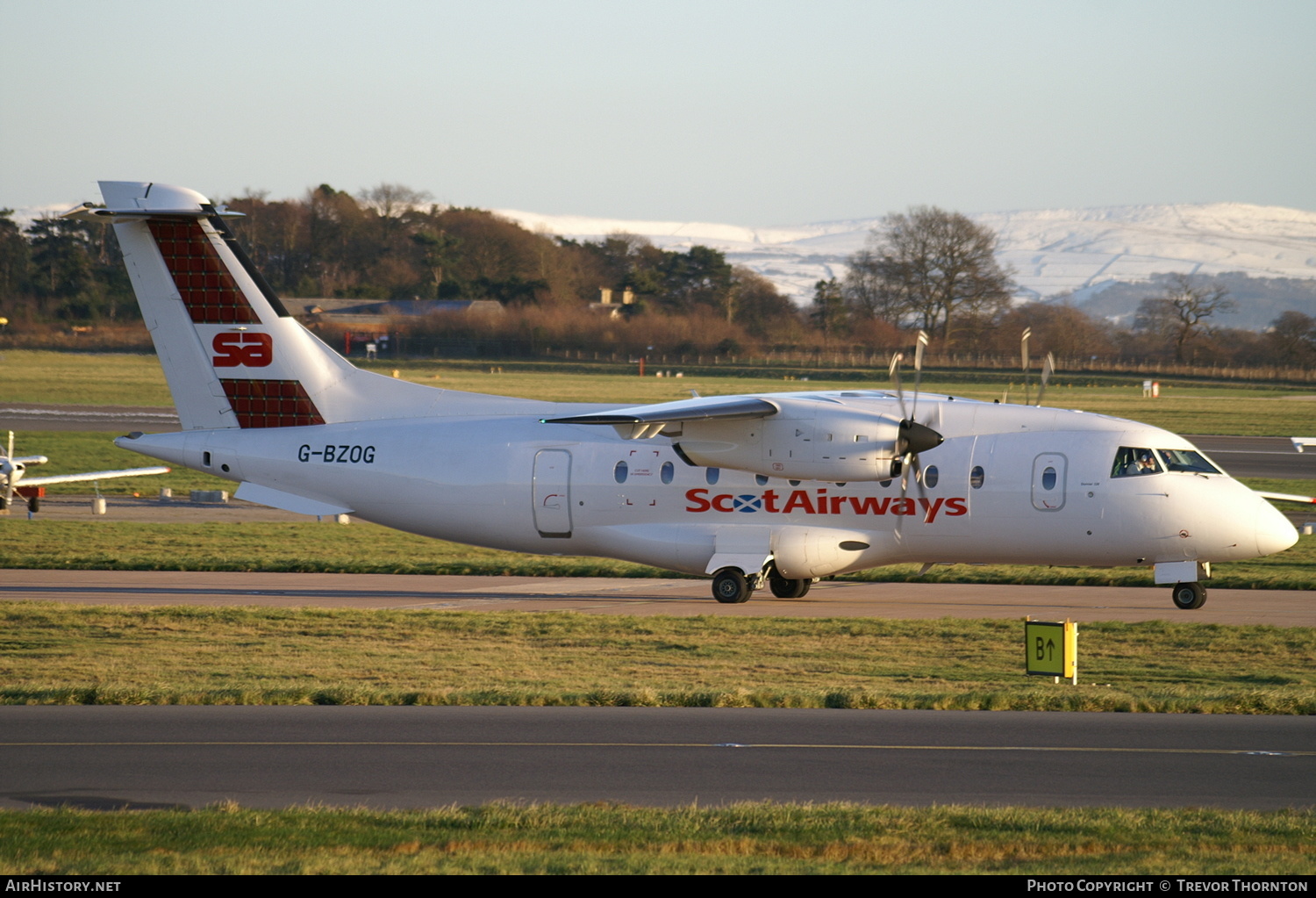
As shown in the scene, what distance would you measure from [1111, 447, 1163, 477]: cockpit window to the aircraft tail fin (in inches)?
422

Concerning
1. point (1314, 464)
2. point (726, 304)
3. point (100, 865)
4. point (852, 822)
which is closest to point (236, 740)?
point (100, 865)

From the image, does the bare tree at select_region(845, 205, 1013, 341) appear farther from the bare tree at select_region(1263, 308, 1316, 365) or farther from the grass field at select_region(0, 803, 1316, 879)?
the grass field at select_region(0, 803, 1316, 879)

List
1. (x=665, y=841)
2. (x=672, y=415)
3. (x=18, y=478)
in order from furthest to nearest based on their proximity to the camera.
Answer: (x=18, y=478), (x=672, y=415), (x=665, y=841)

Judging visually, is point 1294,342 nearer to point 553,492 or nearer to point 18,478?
point 18,478

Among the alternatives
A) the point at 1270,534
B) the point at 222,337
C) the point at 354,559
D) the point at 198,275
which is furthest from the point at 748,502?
the point at 198,275

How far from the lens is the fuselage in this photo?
2128 centimetres

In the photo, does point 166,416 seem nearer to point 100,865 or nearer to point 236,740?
point 236,740

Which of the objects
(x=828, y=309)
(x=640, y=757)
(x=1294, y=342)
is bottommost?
(x=640, y=757)

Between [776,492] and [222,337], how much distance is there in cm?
1019

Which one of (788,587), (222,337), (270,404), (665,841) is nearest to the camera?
(665,841)

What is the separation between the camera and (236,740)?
41.5 feet

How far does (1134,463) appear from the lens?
842 inches
